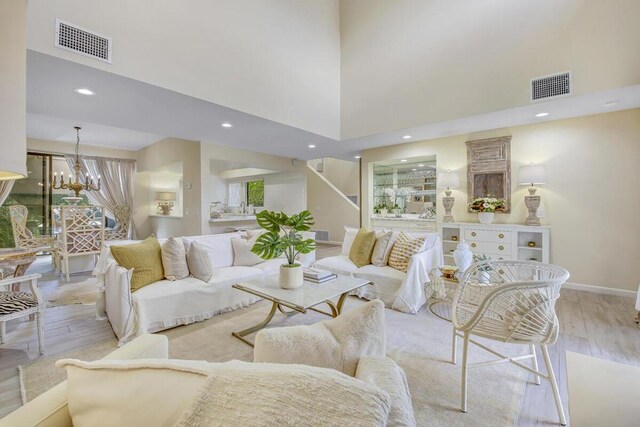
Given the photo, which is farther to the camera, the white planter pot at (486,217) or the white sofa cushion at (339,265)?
the white planter pot at (486,217)

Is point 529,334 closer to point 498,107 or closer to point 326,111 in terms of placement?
point 498,107

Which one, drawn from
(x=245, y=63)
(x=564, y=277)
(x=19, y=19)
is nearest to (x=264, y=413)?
(x=19, y=19)

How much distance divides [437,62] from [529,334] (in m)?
3.91

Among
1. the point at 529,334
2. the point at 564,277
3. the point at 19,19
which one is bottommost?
the point at 529,334

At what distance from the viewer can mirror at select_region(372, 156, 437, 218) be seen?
5766 mm

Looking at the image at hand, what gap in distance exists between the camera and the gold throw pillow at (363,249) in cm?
379

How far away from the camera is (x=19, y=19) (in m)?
0.96

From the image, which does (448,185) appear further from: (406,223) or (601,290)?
(601,290)

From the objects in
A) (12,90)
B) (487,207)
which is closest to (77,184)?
(12,90)

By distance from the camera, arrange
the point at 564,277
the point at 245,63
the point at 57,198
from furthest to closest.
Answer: the point at 57,198 < the point at 245,63 < the point at 564,277

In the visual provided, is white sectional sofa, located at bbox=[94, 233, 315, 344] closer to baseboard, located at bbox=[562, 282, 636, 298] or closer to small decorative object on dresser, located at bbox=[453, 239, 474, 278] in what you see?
small decorative object on dresser, located at bbox=[453, 239, 474, 278]

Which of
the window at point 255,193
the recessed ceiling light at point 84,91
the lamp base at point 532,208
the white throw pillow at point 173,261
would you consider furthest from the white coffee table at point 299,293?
the window at point 255,193

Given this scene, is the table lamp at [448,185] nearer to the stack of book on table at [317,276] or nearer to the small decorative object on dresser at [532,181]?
the small decorative object on dresser at [532,181]

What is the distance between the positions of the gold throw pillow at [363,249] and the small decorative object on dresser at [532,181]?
248cm
